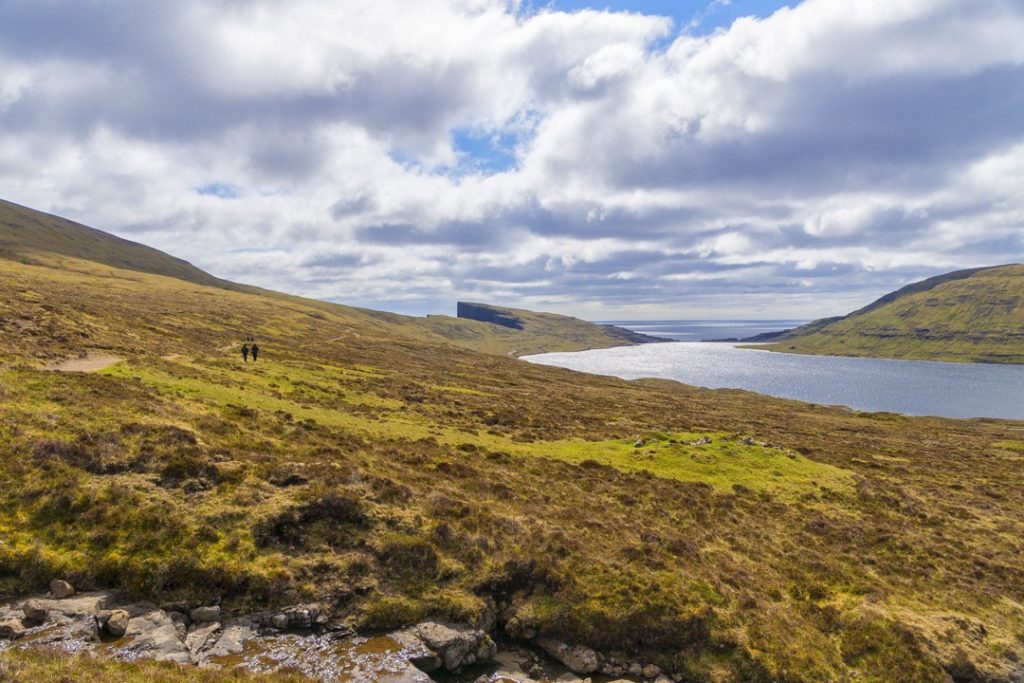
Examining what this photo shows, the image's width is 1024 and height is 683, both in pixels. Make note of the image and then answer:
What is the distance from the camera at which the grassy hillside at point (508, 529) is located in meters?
19.7

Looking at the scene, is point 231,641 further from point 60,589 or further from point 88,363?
point 88,363

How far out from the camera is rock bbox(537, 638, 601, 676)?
754 inches

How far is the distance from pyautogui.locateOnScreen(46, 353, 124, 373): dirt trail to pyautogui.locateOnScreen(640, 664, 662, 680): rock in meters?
42.7

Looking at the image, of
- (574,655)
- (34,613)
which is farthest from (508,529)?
(34,613)

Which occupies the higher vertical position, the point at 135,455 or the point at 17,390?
the point at 17,390

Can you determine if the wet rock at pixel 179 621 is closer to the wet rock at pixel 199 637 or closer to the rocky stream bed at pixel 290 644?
the rocky stream bed at pixel 290 644

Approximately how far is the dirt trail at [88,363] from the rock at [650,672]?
42.7 metres

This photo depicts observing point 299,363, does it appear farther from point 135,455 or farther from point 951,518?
point 951,518

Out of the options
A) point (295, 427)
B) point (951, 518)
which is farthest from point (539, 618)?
point (951, 518)

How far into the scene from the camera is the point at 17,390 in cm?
2806

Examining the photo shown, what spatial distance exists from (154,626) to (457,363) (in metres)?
A: 108

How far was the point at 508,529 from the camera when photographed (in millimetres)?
25344

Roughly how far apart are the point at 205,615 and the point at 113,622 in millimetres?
2604

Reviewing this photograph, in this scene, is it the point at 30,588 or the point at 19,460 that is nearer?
the point at 30,588
